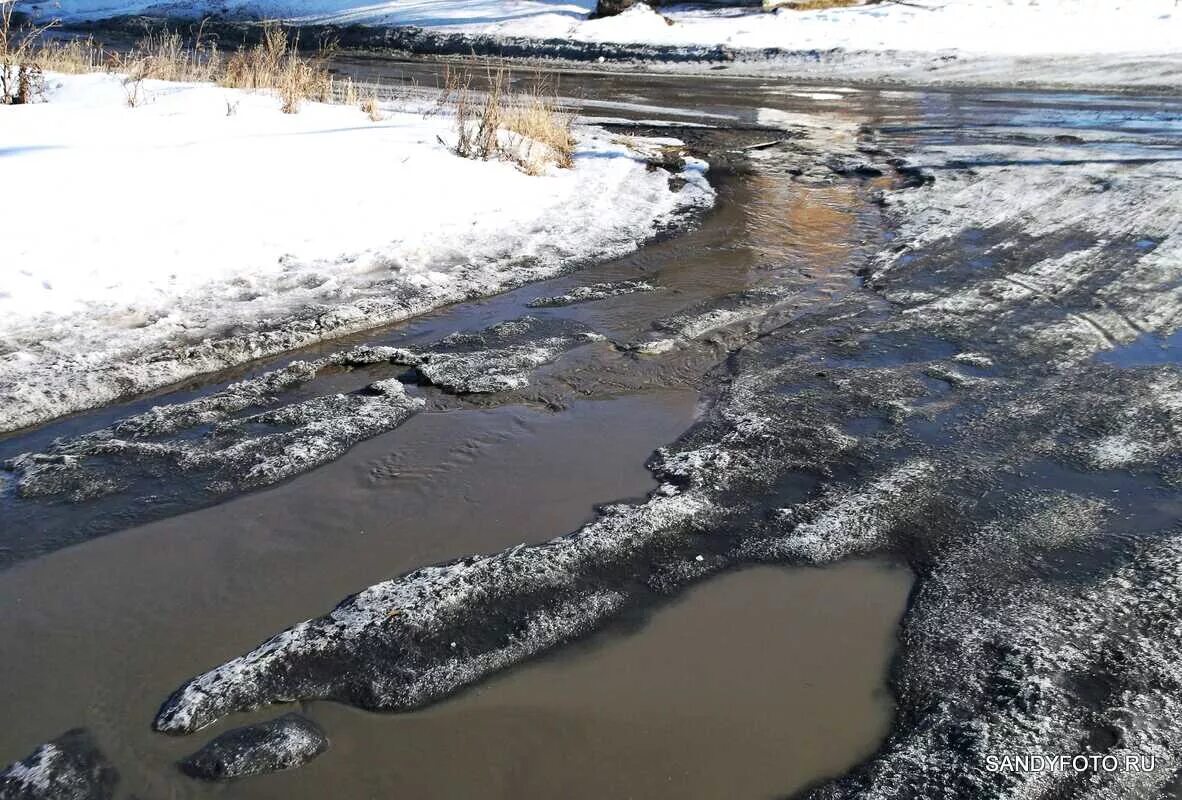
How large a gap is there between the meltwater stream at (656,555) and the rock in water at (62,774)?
52 mm

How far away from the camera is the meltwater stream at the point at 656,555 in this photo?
8.32ft

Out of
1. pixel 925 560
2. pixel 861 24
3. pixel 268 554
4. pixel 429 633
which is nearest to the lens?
pixel 429 633

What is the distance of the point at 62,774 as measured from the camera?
244 centimetres

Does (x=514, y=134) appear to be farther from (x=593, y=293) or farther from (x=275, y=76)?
(x=593, y=293)

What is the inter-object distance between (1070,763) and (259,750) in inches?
85.2

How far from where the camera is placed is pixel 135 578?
326 cm

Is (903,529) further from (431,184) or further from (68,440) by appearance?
(431,184)

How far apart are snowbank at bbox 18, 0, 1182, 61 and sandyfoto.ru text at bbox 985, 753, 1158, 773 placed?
1820 cm

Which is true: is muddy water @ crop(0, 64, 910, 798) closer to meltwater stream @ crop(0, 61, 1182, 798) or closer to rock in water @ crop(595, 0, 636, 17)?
meltwater stream @ crop(0, 61, 1182, 798)

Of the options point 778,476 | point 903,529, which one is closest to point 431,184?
point 778,476

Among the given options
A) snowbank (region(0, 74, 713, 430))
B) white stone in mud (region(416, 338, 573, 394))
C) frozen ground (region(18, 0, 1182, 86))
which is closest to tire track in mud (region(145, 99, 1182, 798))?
white stone in mud (region(416, 338, 573, 394))

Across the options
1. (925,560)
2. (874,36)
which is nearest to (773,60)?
(874,36)

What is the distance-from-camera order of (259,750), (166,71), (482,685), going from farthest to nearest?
(166,71) → (482,685) → (259,750)

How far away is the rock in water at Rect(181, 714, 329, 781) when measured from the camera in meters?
2.45
